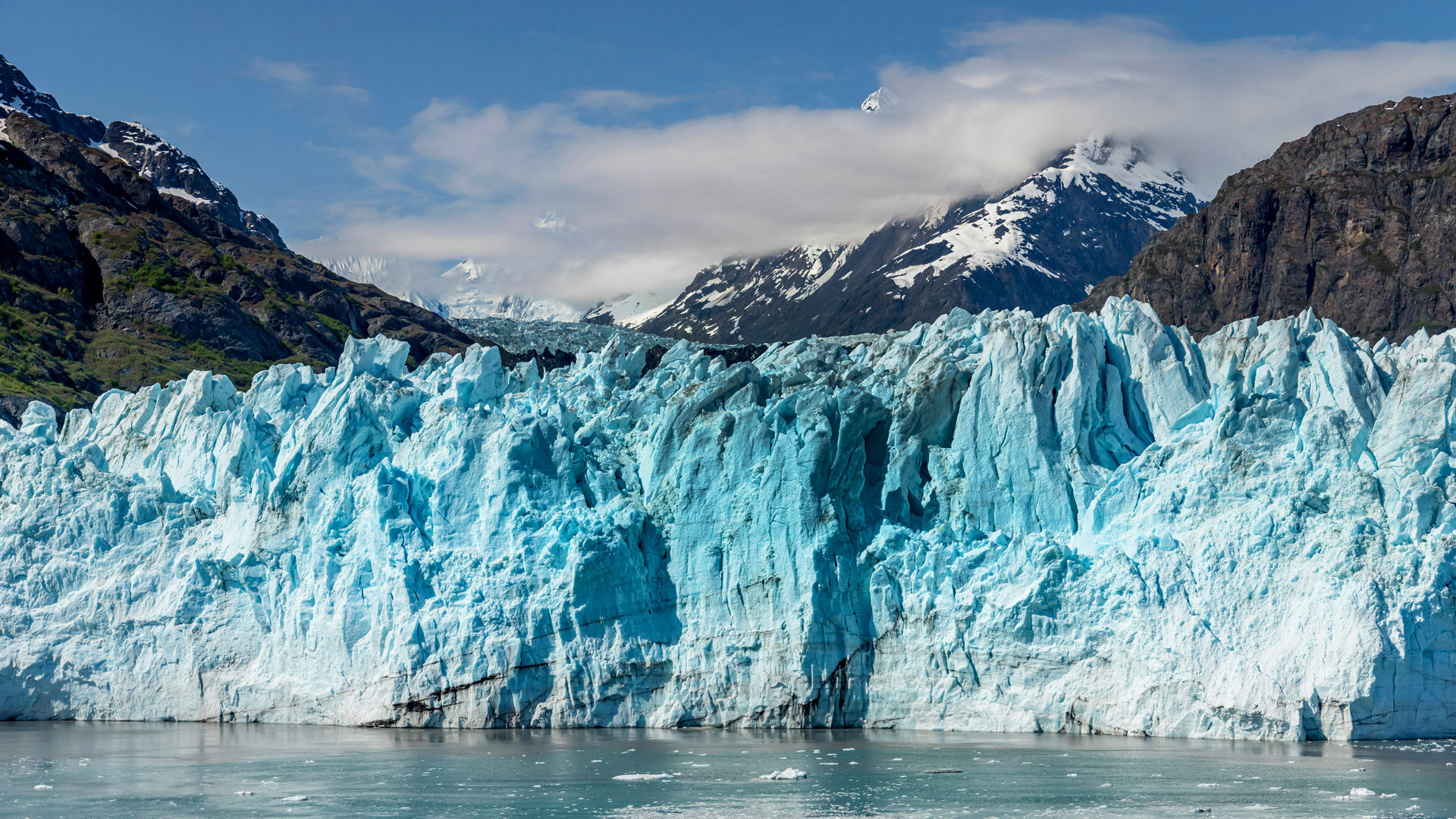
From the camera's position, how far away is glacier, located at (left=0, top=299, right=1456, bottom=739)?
28.5m

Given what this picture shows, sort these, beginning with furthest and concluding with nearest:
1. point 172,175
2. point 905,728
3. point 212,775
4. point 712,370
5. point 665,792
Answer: point 172,175
point 712,370
point 905,728
point 212,775
point 665,792

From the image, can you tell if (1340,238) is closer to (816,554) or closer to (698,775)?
(816,554)

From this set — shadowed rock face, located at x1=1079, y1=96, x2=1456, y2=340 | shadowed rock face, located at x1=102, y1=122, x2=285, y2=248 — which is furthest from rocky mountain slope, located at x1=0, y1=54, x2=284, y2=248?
shadowed rock face, located at x1=1079, y1=96, x2=1456, y2=340

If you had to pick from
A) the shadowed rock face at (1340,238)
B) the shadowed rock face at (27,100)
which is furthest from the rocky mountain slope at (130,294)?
the shadowed rock face at (1340,238)

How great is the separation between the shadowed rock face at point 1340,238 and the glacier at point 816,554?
88897 mm

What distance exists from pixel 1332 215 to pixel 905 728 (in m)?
108

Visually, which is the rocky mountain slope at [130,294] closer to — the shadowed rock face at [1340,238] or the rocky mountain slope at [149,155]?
the rocky mountain slope at [149,155]

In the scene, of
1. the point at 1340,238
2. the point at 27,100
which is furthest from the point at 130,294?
the point at 1340,238

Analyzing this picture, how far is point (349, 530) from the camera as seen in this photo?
109 feet

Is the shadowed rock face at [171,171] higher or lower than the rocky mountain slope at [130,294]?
higher

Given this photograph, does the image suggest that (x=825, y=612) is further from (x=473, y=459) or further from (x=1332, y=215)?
(x=1332, y=215)

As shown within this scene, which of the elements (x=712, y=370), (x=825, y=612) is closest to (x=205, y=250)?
(x=712, y=370)

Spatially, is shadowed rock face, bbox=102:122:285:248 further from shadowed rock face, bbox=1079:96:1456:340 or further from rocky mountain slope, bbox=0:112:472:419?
shadowed rock face, bbox=1079:96:1456:340

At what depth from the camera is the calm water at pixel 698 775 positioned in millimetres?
21922
